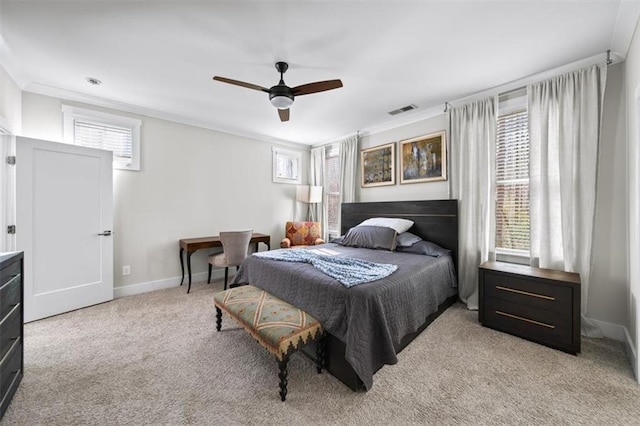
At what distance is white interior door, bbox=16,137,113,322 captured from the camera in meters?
2.74

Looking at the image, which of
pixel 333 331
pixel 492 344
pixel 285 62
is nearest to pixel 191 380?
pixel 333 331

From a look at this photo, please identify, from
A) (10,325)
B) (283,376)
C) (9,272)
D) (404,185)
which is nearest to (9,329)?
(10,325)

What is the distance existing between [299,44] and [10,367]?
10.2ft

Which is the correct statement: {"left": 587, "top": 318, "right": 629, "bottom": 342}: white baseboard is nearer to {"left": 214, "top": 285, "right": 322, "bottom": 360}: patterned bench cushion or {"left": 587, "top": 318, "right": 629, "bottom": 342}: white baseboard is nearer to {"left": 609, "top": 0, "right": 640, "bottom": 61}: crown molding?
{"left": 609, "top": 0, "right": 640, "bottom": 61}: crown molding

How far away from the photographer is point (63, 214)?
2965 mm

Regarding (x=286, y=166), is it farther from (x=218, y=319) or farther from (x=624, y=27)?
(x=624, y=27)

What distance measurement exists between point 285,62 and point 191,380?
281 centimetres

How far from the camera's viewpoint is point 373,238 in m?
3.49

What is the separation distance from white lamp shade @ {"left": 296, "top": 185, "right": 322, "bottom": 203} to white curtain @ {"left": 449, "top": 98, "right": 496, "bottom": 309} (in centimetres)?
257

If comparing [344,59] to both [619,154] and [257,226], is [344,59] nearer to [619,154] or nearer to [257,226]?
[619,154]

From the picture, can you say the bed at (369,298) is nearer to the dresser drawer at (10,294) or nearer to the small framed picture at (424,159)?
the small framed picture at (424,159)

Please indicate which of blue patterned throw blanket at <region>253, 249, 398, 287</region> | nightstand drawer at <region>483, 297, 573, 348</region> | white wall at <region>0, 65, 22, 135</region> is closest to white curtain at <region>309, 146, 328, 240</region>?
blue patterned throw blanket at <region>253, 249, 398, 287</region>

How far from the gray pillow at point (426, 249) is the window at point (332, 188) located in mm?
2043

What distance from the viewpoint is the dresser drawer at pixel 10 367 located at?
1.52 m
